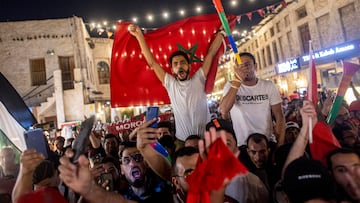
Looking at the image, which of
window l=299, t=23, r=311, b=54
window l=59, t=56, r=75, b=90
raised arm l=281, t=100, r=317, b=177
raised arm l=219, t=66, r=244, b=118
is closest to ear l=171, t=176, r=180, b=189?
raised arm l=281, t=100, r=317, b=177

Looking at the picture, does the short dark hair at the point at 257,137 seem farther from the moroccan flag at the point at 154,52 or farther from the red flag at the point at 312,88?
the moroccan flag at the point at 154,52

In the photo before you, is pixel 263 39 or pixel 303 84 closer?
pixel 303 84

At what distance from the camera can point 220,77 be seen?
5522 cm

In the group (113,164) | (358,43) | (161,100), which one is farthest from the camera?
(358,43)

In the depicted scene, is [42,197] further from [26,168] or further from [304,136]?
[304,136]

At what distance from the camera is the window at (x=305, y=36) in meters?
22.8

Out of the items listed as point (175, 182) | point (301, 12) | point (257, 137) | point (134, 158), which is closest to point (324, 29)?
point (301, 12)

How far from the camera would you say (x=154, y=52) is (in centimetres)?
512

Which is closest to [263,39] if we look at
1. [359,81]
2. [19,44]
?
[359,81]

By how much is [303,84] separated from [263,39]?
386 inches

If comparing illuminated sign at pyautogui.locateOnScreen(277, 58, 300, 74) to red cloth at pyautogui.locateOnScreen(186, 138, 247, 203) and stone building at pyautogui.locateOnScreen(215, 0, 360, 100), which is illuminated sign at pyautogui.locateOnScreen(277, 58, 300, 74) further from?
red cloth at pyautogui.locateOnScreen(186, 138, 247, 203)

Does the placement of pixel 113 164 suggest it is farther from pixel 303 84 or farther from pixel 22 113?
pixel 303 84

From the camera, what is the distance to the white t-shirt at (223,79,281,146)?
12.5 feet

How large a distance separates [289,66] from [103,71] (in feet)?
52.2
